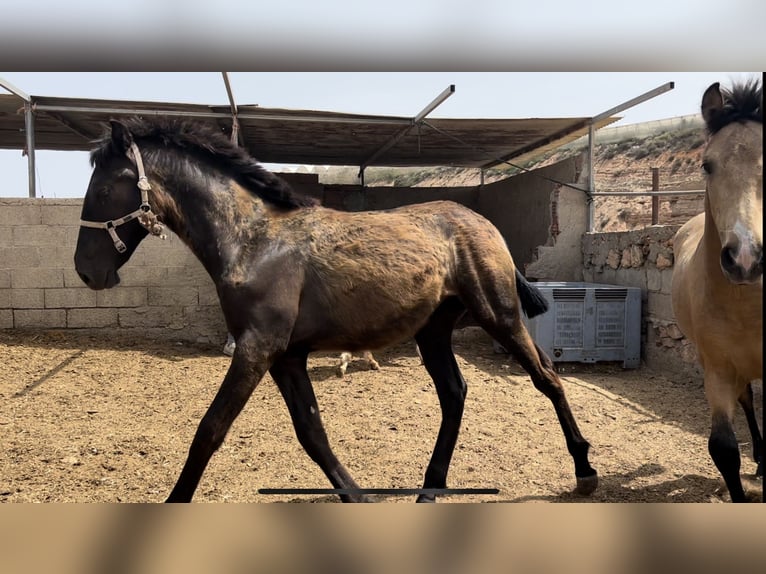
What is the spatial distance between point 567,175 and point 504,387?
3601 mm

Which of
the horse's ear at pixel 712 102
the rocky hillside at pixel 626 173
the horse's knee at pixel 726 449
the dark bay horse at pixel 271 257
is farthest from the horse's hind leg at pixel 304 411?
the rocky hillside at pixel 626 173

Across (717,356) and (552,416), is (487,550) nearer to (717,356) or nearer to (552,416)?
(717,356)

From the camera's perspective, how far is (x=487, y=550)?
1.10 meters

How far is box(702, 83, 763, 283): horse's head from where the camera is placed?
6.15 ft

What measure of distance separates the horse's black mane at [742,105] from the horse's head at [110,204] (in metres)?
2.44

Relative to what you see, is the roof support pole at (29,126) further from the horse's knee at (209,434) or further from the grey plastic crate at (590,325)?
the grey plastic crate at (590,325)

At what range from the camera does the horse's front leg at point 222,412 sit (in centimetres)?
213

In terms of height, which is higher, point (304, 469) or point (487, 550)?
point (487, 550)

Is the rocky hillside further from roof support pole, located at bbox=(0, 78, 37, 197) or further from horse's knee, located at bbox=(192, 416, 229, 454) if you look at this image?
horse's knee, located at bbox=(192, 416, 229, 454)

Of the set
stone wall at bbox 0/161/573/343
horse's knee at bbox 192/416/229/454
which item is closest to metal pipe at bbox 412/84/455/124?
stone wall at bbox 0/161/573/343

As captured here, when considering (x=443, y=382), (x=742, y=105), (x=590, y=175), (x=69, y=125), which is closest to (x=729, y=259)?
(x=742, y=105)

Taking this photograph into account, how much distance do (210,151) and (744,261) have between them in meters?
2.16

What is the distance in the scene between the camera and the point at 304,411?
2518 millimetres
